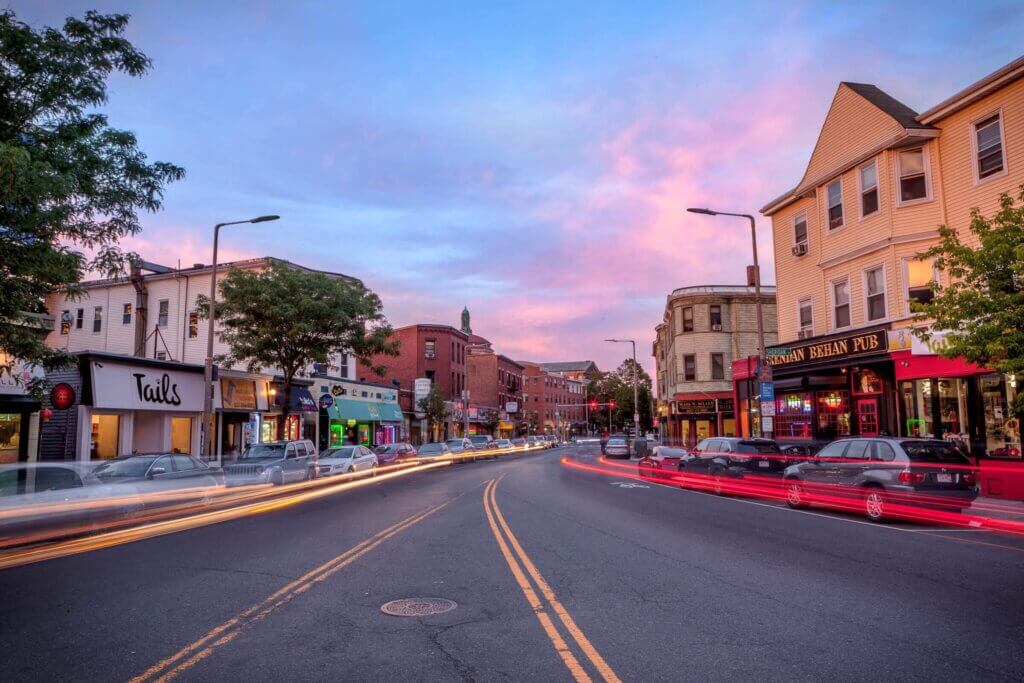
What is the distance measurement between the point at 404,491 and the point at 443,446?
883 inches

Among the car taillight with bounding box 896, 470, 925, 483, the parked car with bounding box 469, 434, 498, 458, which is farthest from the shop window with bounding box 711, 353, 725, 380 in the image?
the car taillight with bounding box 896, 470, 925, 483

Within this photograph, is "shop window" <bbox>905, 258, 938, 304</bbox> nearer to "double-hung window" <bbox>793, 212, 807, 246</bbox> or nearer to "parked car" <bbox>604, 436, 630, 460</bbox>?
"double-hung window" <bbox>793, 212, 807, 246</bbox>

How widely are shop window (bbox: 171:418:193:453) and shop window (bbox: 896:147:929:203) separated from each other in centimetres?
3102

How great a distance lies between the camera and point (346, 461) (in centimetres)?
2878

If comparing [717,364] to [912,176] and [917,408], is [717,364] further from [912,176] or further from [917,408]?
[912,176]

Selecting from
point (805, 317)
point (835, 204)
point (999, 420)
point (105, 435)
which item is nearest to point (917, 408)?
point (999, 420)

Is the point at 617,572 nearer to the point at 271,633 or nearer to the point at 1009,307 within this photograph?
the point at 271,633

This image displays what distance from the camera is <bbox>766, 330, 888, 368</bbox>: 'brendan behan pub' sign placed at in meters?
23.6

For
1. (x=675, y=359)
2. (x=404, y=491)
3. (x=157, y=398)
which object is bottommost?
(x=404, y=491)

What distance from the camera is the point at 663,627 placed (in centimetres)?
650

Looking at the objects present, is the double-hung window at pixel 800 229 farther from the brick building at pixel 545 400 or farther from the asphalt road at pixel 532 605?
the brick building at pixel 545 400

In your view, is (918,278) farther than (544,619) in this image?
Yes

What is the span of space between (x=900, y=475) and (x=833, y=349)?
12.9 metres

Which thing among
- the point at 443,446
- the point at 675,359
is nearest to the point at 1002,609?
the point at 443,446
